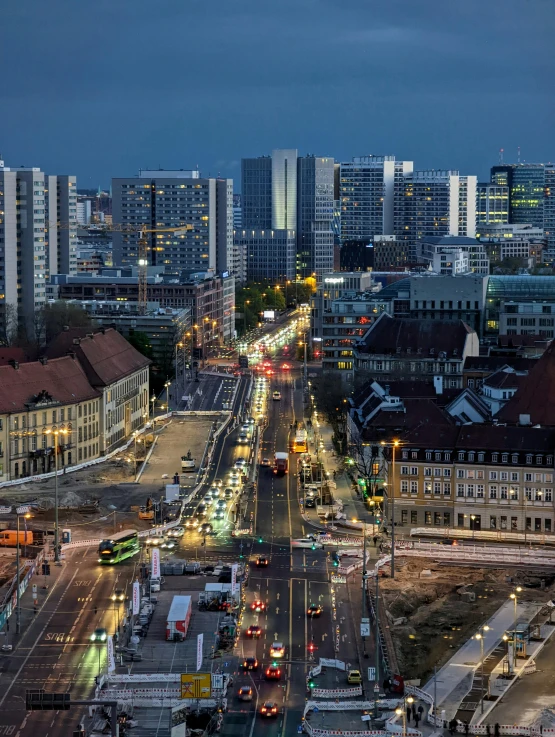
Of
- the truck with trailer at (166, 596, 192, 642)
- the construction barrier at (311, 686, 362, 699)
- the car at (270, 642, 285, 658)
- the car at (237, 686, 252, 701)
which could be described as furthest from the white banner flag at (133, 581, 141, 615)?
the construction barrier at (311, 686, 362, 699)

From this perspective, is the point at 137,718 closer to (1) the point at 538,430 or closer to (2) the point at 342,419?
(1) the point at 538,430

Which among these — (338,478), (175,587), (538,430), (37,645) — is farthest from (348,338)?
(37,645)

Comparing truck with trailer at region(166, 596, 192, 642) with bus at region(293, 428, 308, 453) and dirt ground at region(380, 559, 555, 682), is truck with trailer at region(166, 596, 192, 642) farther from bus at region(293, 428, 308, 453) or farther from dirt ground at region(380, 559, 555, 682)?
bus at region(293, 428, 308, 453)

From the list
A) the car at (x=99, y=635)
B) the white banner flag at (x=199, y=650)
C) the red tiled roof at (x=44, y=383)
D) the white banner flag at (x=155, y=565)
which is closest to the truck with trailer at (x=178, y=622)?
the car at (x=99, y=635)

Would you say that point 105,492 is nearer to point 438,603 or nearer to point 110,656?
point 438,603

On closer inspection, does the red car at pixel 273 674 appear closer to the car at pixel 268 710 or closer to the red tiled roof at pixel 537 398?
the car at pixel 268 710
